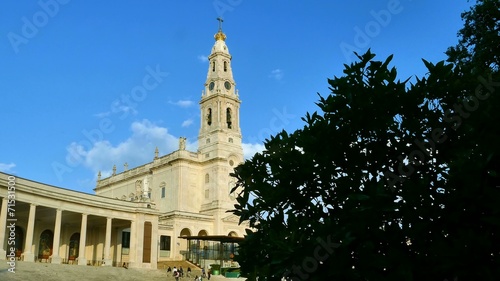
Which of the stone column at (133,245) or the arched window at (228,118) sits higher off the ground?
the arched window at (228,118)

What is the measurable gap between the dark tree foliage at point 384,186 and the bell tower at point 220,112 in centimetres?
5578

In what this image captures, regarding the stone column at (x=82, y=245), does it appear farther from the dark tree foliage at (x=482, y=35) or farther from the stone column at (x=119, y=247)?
the dark tree foliage at (x=482, y=35)

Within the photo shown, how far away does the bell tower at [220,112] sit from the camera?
6556cm

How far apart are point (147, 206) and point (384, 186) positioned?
4245cm

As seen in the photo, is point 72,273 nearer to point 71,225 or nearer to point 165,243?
point 71,225

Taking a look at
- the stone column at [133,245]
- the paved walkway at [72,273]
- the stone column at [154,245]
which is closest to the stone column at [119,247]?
the stone column at [133,245]

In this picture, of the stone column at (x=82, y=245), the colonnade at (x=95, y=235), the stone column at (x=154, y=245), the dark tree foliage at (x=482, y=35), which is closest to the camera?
the dark tree foliage at (x=482, y=35)

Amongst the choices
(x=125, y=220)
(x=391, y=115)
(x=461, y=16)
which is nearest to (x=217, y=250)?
(x=125, y=220)

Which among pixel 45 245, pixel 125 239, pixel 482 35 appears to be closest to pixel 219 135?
pixel 125 239

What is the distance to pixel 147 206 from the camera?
47125mm

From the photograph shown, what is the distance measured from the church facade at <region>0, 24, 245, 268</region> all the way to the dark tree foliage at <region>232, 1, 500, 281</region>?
89.7ft

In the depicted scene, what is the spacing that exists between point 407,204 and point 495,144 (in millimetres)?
1384

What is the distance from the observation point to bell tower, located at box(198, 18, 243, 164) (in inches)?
2581

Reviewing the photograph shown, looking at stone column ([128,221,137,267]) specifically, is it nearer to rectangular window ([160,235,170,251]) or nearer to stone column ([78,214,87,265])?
stone column ([78,214,87,265])
